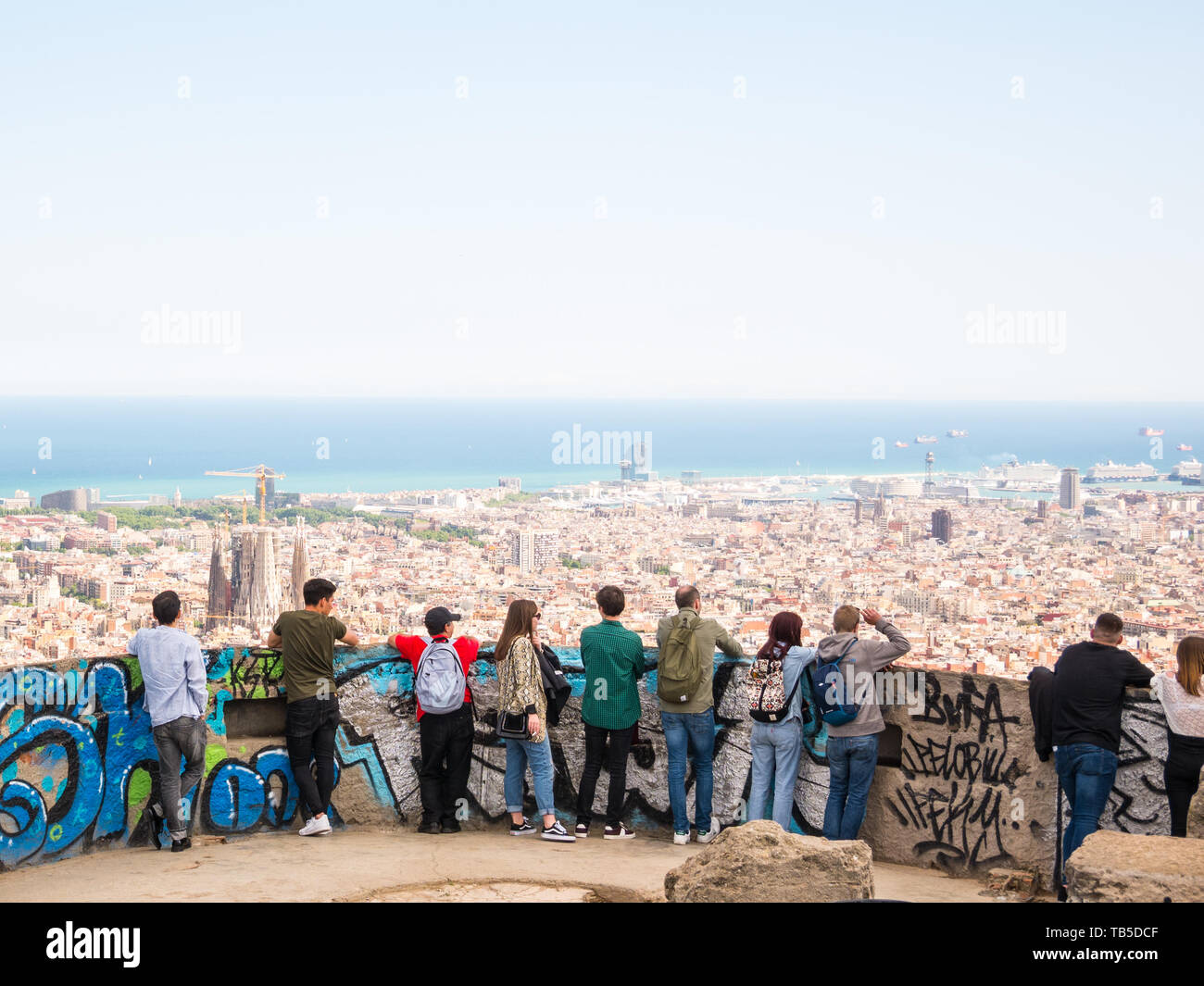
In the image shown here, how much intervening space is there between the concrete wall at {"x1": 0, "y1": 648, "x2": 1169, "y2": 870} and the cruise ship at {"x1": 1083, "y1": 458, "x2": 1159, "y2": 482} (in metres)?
100

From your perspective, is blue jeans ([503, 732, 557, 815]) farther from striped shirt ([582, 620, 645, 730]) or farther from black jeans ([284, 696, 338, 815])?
black jeans ([284, 696, 338, 815])

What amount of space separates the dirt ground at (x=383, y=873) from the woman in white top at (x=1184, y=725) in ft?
3.62

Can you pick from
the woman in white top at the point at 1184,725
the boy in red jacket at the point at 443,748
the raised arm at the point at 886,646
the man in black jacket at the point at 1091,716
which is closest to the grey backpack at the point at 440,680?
the boy in red jacket at the point at 443,748

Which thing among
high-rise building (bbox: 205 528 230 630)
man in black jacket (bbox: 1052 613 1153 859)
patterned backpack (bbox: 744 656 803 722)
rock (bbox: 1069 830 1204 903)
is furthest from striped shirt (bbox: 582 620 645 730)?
high-rise building (bbox: 205 528 230 630)

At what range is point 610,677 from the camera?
6949 mm

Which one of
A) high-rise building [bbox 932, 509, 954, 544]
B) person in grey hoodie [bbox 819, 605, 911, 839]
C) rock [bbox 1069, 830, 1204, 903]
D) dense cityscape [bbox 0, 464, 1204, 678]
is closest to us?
rock [bbox 1069, 830, 1204, 903]

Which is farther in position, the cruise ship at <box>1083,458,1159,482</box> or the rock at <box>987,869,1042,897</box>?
the cruise ship at <box>1083,458,1159,482</box>

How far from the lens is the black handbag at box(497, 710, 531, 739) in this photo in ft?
22.6

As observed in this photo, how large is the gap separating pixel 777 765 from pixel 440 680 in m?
2.10

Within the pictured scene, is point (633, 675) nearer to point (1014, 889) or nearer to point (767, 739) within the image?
point (767, 739)

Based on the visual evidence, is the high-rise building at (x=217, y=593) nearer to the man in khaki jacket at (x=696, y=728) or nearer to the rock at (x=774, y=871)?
the man in khaki jacket at (x=696, y=728)

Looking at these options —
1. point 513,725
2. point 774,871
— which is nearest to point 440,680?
point 513,725

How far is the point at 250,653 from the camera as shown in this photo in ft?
22.8

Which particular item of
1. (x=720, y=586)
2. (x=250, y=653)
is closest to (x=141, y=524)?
(x=720, y=586)
